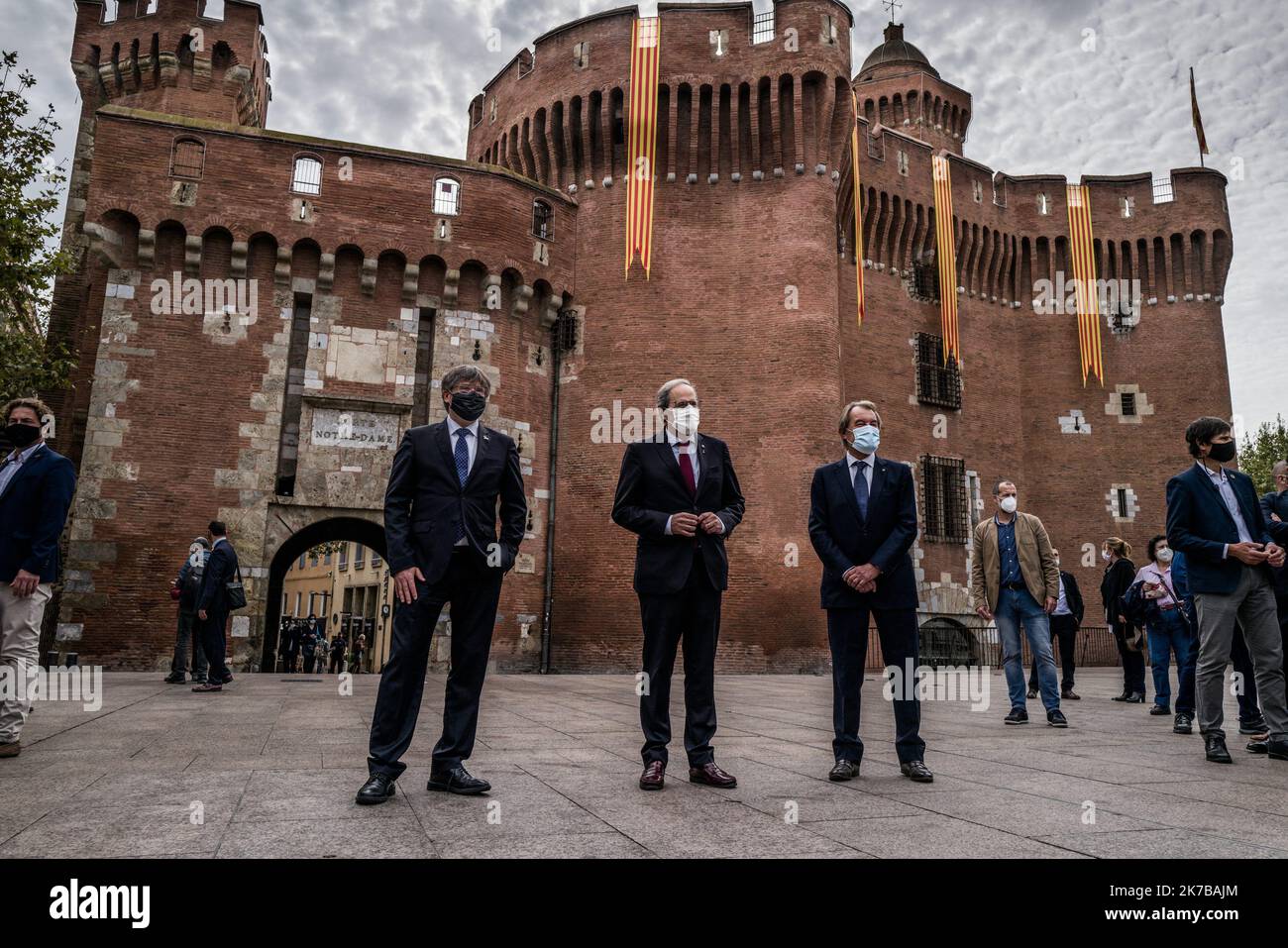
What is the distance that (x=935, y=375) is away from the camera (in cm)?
2466

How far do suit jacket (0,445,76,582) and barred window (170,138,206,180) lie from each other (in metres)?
14.1

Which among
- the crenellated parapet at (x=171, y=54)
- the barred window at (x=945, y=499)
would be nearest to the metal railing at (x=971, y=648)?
the barred window at (x=945, y=499)

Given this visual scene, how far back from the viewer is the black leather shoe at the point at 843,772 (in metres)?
4.81

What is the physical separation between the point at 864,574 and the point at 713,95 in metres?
18.5

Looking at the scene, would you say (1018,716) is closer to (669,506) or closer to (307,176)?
(669,506)

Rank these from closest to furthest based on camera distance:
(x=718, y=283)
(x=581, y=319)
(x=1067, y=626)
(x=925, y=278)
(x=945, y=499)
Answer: (x=1067, y=626), (x=718, y=283), (x=581, y=319), (x=945, y=499), (x=925, y=278)

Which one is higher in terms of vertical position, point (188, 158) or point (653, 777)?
point (188, 158)

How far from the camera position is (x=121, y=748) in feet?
18.9

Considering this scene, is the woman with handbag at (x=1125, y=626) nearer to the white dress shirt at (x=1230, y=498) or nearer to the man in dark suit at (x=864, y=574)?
the white dress shirt at (x=1230, y=498)

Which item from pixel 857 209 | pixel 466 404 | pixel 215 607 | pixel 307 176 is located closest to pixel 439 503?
pixel 466 404

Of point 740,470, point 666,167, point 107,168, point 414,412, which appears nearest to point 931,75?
point 666,167

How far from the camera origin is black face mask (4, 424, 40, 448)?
5.81 meters

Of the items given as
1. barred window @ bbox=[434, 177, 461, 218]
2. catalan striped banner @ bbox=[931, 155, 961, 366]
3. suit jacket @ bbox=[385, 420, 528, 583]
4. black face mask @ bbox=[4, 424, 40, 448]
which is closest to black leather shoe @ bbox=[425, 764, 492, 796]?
suit jacket @ bbox=[385, 420, 528, 583]

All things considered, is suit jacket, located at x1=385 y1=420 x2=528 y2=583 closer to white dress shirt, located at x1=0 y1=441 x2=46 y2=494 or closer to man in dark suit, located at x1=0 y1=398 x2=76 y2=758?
man in dark suit, located at x1=0 y1=398 x2=76 y2=758
